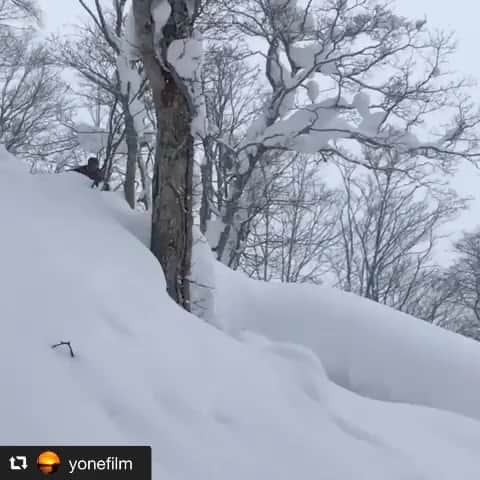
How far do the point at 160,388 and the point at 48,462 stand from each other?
31.7 inches

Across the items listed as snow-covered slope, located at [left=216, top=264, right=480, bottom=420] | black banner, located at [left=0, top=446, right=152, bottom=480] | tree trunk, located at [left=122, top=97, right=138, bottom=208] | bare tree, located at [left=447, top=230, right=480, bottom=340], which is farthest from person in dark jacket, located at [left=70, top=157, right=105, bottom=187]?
bare tree, located at [left=447, top=230, right=480, bottom=340]

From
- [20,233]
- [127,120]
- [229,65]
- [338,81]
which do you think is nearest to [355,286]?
[229,65]

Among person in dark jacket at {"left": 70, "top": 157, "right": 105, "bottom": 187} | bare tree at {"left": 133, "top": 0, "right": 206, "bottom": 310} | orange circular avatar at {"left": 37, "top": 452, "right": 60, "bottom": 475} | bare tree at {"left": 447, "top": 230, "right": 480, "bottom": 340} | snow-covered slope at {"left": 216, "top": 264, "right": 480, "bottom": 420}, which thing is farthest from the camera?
bare tree at {"left": 447, "top": 230, "right": 480, "bottom": 340}

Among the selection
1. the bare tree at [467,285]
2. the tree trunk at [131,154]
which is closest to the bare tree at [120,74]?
the tree trunk at [131,154]

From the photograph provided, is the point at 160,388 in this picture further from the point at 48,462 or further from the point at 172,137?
the point at 172,137

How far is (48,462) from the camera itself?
102 inches

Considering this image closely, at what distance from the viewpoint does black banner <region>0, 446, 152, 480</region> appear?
100 inches

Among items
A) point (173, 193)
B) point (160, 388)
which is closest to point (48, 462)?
point (160, 388)

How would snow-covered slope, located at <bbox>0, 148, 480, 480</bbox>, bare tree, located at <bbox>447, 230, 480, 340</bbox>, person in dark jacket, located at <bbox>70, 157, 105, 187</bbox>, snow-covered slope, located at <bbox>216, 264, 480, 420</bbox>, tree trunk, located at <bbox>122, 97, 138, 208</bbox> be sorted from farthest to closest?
bare tree, located at <bbox>447, 230, 480, 340</bbox>
tree trunk, located at <bbox>122, 97, 138, 208</bbox>
snow-covered slope, located at <bbox>216, 264, 480, 420</bbox>
person in dark jacket, located at <bbox>70, 157, 105, 187</bbox>
snow-covered slope, located at <bbox>0, 148, 480, 480</bbox>

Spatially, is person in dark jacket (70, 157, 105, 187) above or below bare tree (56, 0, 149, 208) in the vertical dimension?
below

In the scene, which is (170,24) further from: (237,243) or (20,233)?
(237,243)

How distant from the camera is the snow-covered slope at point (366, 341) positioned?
6.08 metres

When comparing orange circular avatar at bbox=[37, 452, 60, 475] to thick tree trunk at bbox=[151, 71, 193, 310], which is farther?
thick tree trunk at bbox=[151, 71, 193, 310]

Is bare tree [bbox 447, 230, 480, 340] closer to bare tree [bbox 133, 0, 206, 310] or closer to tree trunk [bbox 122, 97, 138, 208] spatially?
tree trunk [bbox 122, 97, 138, 208]
